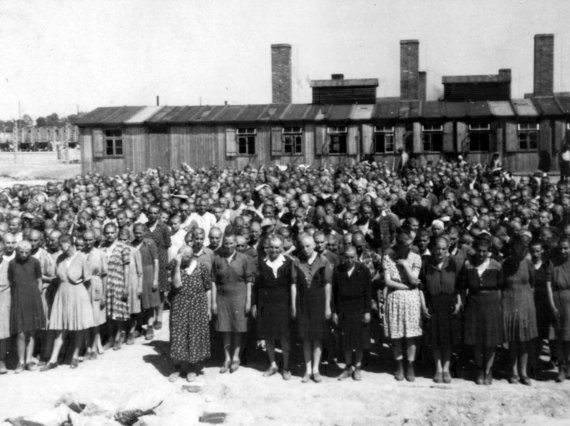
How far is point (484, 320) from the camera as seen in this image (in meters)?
8.29

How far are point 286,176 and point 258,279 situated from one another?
974cm

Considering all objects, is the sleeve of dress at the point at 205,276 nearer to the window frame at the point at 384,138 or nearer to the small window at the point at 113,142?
the window frame at the point at 384,138

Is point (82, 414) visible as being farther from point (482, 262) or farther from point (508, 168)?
point (508, 168)

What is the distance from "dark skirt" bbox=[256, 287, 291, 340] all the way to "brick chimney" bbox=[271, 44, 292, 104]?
83.6 feet

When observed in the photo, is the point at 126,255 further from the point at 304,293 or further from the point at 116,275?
the point at 304,293

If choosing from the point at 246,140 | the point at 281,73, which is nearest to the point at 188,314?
the point at 246,140

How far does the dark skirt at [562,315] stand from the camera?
838cm

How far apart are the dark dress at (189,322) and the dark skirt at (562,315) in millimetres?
4604

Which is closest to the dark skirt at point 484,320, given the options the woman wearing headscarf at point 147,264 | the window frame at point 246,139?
the woman wearing headscarf at point 147,264

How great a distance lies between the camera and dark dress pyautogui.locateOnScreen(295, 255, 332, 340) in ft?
28.3

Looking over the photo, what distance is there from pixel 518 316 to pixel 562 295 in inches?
27.2

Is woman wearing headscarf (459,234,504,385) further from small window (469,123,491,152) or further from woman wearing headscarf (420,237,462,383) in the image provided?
small window (469,123,491,152)

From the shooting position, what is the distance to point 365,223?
10.9 metres

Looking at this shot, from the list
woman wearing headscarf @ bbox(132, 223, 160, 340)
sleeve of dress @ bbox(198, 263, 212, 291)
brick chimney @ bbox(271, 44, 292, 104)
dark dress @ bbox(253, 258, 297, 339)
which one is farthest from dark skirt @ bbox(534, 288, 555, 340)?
brick chimney @ bbox(271, 44, 292, 104)
